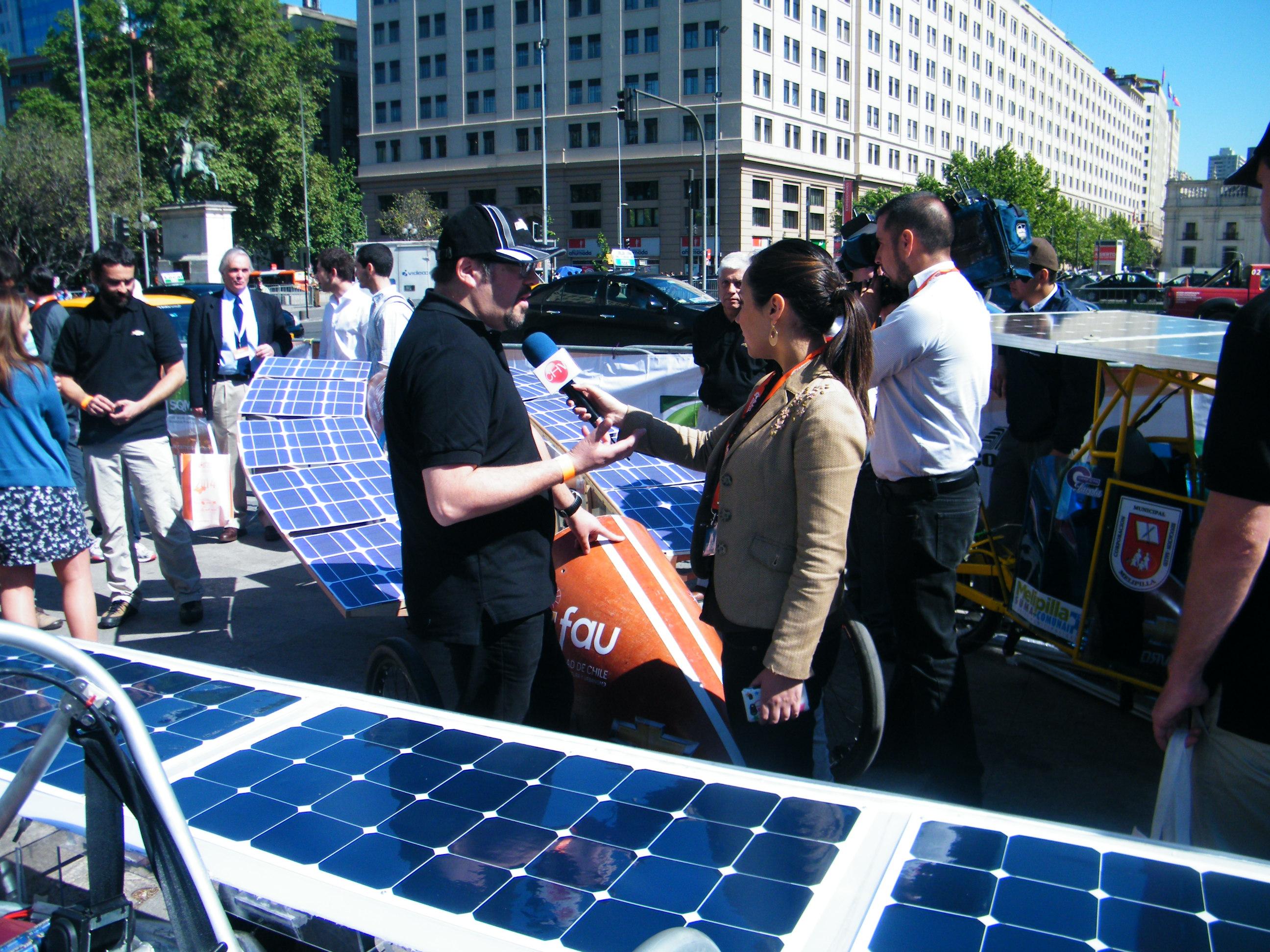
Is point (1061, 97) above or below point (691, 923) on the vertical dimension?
above

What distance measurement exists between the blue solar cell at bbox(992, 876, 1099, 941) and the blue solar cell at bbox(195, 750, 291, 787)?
45.2 inches

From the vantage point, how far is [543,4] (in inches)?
→ 2643

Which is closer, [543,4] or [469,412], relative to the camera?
[469,412]

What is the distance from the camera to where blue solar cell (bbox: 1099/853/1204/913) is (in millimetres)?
1171

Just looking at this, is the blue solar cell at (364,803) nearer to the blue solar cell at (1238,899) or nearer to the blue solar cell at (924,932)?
the blue solar cell at (924,932)

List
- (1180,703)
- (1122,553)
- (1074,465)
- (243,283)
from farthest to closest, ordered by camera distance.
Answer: (243,283) → (1074,465) → (1122,553) → (1180,703)

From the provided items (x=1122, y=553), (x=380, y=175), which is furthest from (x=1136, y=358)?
(x=380, y=175)

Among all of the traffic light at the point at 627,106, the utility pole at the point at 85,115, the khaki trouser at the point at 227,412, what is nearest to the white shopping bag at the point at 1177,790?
the khaki trouser at the point at 227,412

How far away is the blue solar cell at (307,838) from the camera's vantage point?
52.7 inches

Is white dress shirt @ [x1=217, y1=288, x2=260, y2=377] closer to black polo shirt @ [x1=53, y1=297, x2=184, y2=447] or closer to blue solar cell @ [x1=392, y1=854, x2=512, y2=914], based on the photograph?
black polo shirt @ [x1=53, y1=297, x2=184, y2=447]

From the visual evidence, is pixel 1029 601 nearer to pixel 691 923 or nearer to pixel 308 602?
pixel 691 923

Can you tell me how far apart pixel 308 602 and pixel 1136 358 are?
15.7 ft

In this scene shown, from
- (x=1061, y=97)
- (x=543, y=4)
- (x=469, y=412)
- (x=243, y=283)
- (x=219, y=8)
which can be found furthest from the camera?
(x=1061, y=97)

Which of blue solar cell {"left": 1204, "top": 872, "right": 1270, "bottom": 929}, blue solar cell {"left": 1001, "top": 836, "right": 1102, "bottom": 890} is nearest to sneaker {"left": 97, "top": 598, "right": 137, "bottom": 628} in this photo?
blue solar cell {"left": 1001, "top": 836, "right": 1102, "bottom": 890}
